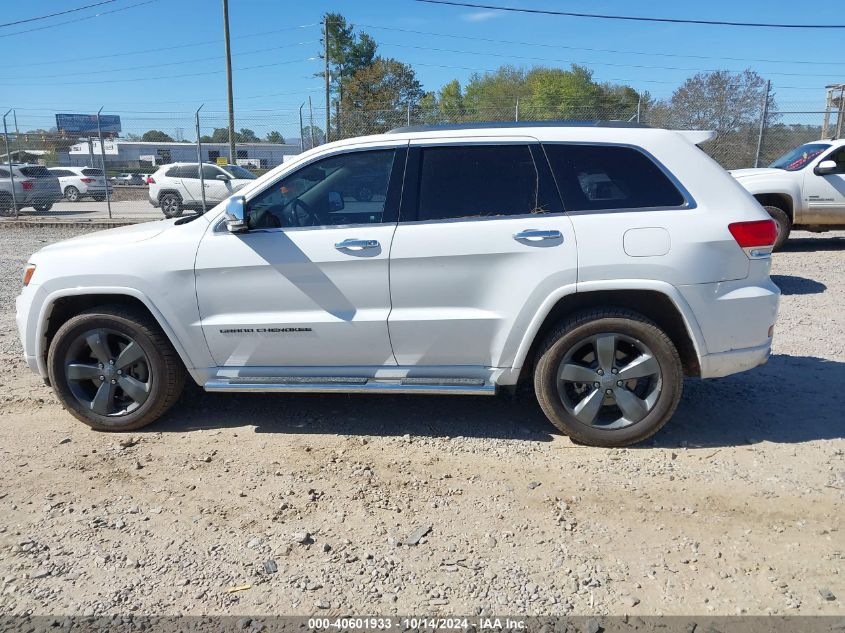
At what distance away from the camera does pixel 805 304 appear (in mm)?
7406

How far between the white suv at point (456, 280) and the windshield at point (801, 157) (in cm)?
803

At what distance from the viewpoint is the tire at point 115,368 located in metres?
4.28

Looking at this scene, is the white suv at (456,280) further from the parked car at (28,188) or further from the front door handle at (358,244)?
the parked car at (28,188)

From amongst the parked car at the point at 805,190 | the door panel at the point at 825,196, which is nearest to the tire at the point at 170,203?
the parked car at the point at 805,190

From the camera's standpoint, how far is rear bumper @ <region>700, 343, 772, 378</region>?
3893 mm

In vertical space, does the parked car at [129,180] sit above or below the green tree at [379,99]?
below

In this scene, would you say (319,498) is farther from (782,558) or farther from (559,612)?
(782,558)

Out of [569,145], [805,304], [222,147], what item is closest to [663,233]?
[569,145]

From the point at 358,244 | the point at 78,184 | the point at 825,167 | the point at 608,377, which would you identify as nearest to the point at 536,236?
the point at 608,377

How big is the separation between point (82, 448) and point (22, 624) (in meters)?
1.74

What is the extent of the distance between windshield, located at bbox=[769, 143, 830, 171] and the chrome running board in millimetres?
9106

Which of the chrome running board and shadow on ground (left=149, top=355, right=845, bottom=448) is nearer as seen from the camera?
the chrome running board

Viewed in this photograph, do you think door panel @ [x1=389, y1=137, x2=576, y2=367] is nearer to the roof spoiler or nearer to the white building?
the roof spoiler

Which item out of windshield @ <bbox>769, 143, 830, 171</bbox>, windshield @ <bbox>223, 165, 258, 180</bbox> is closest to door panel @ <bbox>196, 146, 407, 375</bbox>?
windshield @ <bbox>769, 143, 830, 171</bbox>
